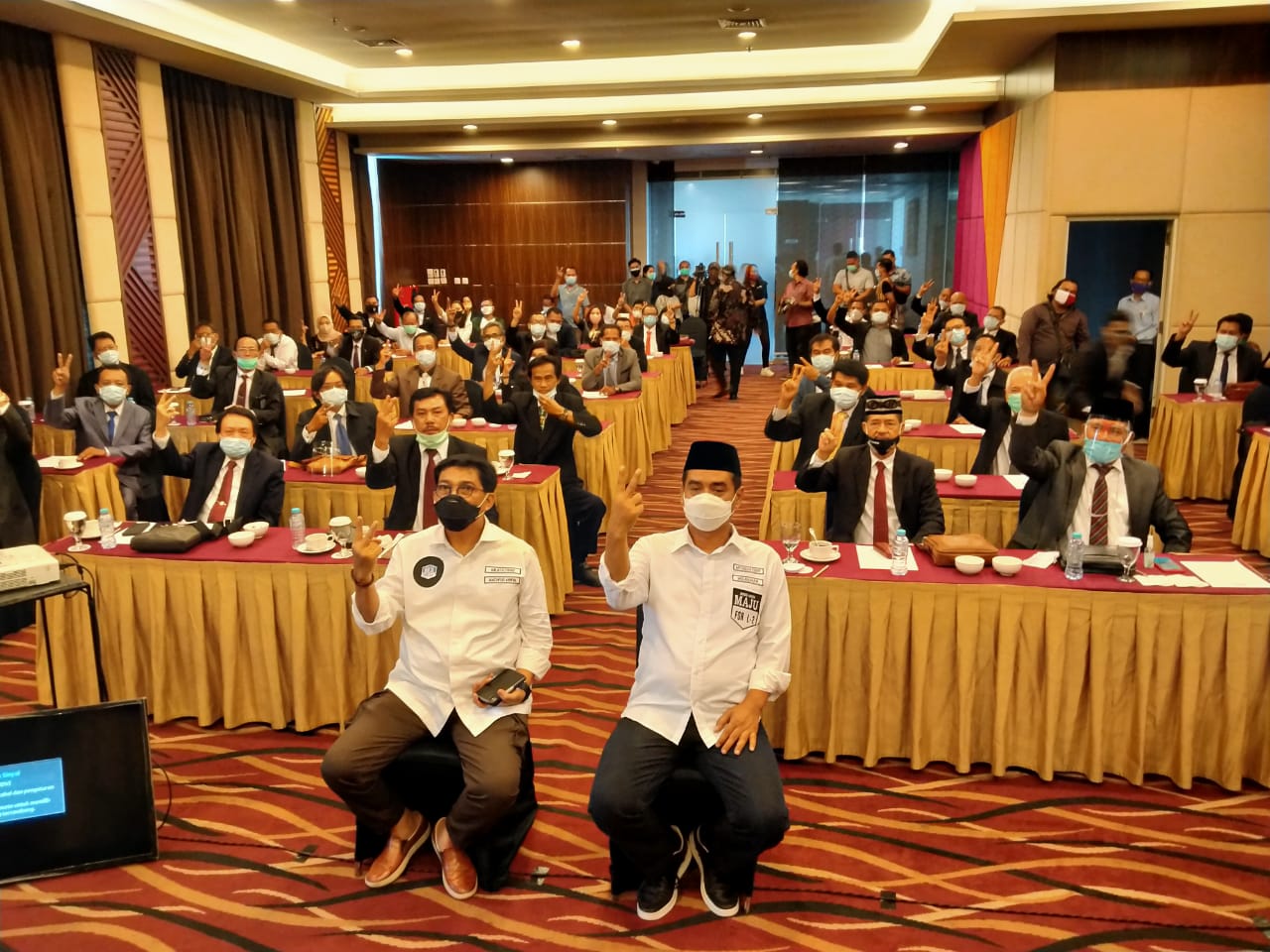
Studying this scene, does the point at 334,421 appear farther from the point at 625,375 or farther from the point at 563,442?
the point at 625,375

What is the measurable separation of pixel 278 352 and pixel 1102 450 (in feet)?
25.5

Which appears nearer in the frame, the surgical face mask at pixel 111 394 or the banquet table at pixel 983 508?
the banquet table at pixel 983 508

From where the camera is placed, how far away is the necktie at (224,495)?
179 inches

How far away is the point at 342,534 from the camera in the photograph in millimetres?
3822

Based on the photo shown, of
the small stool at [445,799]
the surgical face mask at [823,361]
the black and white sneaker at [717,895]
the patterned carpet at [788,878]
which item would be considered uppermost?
the surgical face mask at [823,361]

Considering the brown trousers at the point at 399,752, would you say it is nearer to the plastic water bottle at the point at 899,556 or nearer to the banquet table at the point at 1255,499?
the plastic water bottle at the point at 899,556

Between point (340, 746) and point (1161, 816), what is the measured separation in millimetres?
2742

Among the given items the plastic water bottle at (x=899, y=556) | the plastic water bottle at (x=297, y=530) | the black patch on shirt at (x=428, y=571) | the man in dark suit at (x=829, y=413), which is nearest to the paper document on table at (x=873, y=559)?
the plastic water bottle at (x=899, y=556)

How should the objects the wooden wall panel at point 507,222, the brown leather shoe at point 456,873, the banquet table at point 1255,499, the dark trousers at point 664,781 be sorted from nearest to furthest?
the dark trousers at point 664,781, the brown leather shoe at point 456,873, the banquet table at point 1255,499, the wooden wall panel at point 507,222

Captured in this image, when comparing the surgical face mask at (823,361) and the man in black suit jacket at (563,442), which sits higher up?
the surgical face mask at (823,361)

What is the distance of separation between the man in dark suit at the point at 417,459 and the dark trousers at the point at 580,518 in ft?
4.24

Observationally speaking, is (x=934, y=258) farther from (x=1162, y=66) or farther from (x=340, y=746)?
(x=340, y=746)

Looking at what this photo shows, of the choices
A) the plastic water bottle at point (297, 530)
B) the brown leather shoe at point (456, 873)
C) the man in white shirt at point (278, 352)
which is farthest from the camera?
Result: the man in white shirt at point (278, 352)

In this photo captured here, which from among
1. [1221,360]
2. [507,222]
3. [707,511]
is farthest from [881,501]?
[507,222]
